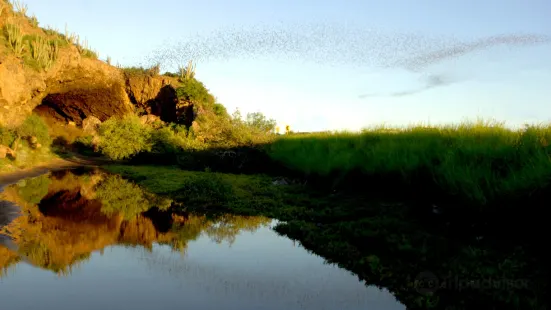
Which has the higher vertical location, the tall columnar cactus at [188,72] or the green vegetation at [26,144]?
the tall columnar cactus at [188,72]

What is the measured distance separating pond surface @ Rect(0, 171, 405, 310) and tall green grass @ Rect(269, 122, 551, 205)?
3.75 meters

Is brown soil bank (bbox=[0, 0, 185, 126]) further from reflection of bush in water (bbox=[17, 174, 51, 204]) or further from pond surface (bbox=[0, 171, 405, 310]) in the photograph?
pond surface (bbox=[0, 171, 405, 310])

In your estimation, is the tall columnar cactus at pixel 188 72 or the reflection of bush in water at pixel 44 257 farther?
the tall columnar cactus at pixel 188 72

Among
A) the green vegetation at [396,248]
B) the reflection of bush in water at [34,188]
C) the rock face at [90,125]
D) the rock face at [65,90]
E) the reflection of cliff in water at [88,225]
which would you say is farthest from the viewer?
the rock face at [90,125]

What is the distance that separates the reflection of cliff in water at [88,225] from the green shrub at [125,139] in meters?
15.9

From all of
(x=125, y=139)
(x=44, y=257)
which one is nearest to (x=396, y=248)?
(x=44, y=257)

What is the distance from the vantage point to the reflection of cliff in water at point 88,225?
10.1 m

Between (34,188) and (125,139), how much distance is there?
16563 millimetres

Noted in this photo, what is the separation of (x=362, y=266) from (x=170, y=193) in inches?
518

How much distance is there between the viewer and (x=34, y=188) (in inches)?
813

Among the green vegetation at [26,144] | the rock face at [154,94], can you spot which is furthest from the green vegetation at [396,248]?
the rock face at [154,94]

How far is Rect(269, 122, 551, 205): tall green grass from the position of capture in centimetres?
884

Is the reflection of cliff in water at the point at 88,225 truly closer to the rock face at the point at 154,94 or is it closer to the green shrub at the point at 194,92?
the green shrub at the point at 194,92

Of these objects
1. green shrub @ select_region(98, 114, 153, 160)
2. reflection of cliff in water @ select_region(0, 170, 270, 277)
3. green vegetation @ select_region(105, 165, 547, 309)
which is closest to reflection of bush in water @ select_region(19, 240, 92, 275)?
reflection of cliff in water @ select_region(0, 170, 270, 277)
